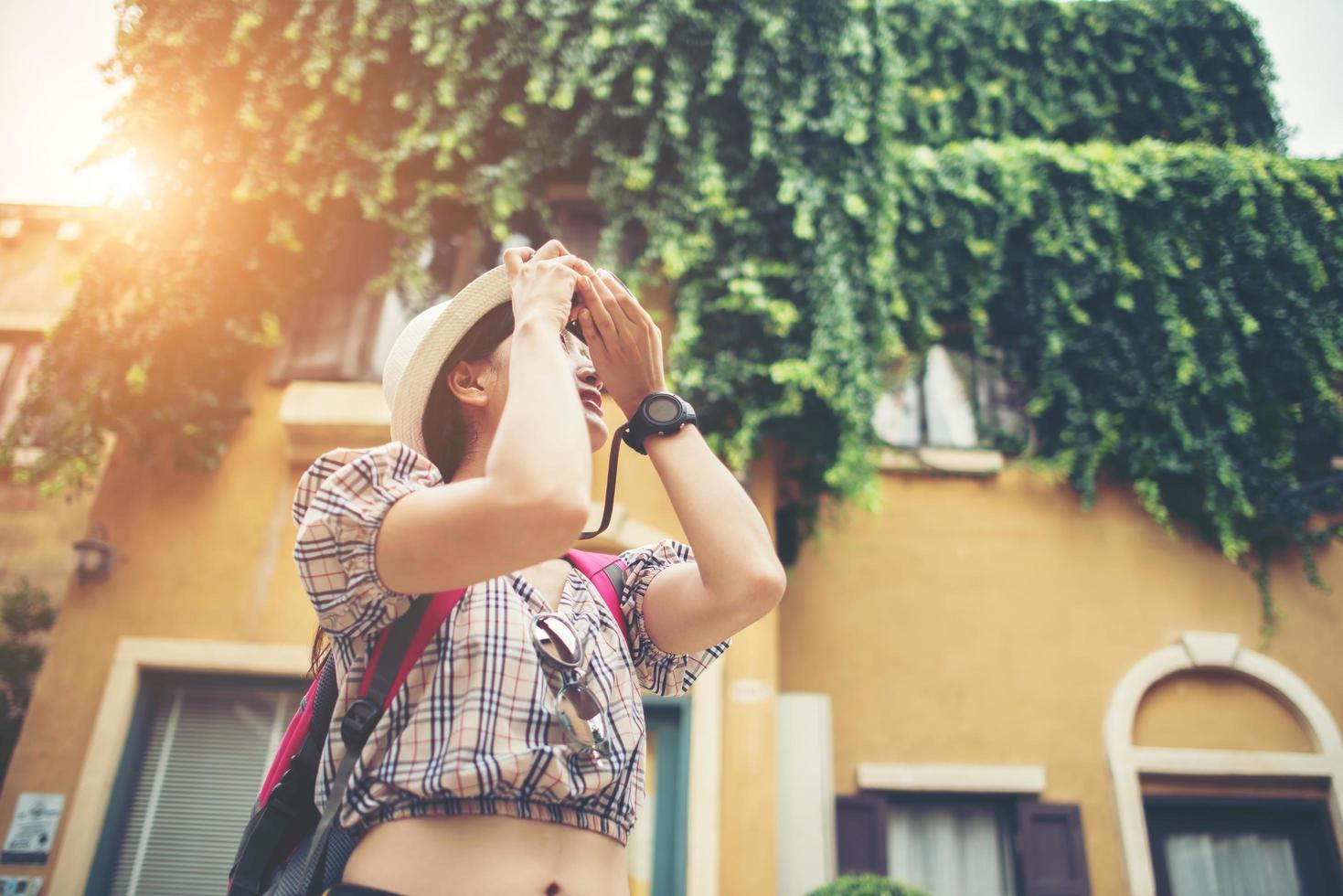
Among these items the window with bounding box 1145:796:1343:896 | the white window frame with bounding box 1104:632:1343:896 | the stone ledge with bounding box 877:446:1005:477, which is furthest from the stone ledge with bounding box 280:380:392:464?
the window with bounding box 1145:796:1343:896

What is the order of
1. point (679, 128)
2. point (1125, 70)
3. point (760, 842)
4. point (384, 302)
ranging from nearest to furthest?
point (760, 842)
point (679, 128)
point (384, 302)
point (1125, 70)

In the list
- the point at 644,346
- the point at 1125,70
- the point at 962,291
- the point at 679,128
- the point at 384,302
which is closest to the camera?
the point at 644,346

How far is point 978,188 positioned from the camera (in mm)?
6387

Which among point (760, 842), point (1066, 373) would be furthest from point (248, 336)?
point (1066, 373)

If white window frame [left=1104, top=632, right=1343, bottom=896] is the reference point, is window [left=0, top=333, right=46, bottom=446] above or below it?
above

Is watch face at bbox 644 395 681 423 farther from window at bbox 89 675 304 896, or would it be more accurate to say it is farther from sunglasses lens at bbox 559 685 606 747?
window at bbox 89 675 304 896

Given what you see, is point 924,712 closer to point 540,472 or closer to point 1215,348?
point 1215,348

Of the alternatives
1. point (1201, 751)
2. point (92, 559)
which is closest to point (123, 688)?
point (92, 559)

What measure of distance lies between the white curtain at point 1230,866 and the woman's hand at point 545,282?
246 inches

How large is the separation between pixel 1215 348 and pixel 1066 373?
1.04m

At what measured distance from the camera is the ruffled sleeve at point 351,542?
1.19 meters

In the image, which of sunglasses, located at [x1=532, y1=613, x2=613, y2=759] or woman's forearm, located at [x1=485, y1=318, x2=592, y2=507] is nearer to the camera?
woman's forearm, located at [x1=485, y1=318, x2=592, y2=507]

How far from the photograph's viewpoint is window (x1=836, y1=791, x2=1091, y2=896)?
5.42 m

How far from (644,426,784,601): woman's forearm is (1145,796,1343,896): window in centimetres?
566
